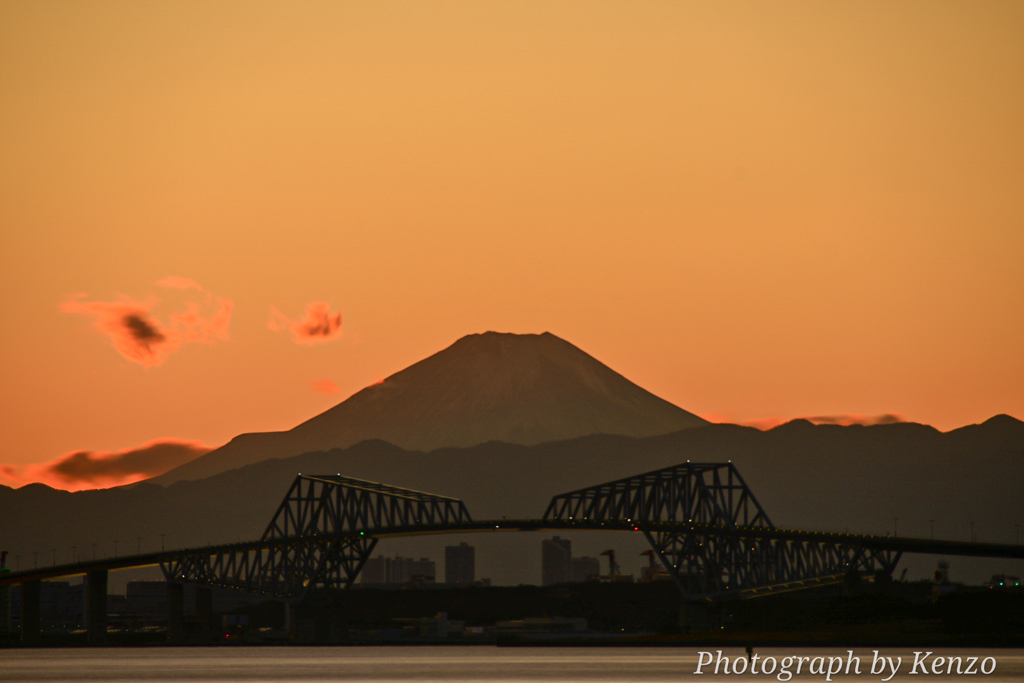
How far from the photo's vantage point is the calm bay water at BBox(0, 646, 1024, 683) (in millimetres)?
102500

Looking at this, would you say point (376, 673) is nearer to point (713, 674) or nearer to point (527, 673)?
point (527, 673)

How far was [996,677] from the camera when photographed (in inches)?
3745

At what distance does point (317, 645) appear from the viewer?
199 metres

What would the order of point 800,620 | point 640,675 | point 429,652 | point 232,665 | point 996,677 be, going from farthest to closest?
point 800,620 < point 429,652 < point 232,665 < point 640,675 < point 996,677

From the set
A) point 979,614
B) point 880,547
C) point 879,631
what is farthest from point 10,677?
point 880,547

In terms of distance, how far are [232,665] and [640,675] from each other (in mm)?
45573

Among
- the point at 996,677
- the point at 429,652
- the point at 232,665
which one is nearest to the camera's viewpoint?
the point at 996,677

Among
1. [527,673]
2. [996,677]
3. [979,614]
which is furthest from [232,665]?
[979,614]

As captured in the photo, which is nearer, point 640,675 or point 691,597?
point 640,675

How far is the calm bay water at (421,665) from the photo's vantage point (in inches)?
4035

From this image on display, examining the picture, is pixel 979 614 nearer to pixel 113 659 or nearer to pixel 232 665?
pixel 232 665

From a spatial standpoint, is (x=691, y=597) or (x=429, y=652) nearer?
(x=429, y=652)

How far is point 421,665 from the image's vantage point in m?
126

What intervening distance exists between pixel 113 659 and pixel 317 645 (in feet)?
168
